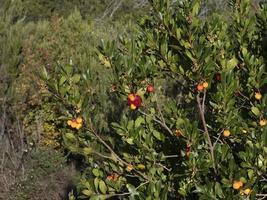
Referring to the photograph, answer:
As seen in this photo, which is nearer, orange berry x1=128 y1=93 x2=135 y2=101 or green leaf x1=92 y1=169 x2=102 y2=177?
orange berry x1=128 y1=93 x2=135 y2=101

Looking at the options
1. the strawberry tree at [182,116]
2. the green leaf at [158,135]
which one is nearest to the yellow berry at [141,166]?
the strawberry tree at [182,116]

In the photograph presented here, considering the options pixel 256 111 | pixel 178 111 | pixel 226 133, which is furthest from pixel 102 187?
pixel 256 111

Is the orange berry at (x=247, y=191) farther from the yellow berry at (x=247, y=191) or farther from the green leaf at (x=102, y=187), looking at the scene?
the green leaf at (x=102, y=187)

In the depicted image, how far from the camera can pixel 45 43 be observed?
8766 millimetres

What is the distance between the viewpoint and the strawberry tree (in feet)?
10.1

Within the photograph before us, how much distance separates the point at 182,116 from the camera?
3.47 metres

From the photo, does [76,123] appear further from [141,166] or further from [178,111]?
[178,111]

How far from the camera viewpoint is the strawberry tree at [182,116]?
3066 millimetres

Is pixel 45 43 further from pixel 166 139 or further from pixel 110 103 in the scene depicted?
pixel 166 139

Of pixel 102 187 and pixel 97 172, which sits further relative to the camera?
pixel 97 172

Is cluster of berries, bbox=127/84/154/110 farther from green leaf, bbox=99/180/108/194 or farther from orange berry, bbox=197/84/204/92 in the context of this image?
green leaf, bbox=99/180/108/194

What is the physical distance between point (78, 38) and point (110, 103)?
2.36m

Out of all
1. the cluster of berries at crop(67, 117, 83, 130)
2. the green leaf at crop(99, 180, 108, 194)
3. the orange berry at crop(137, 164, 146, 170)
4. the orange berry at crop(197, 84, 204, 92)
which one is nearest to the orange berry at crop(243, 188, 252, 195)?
the orange berry at crop(197, 84, 204, 92)

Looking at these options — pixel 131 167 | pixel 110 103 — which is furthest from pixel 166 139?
pixel 110 103
